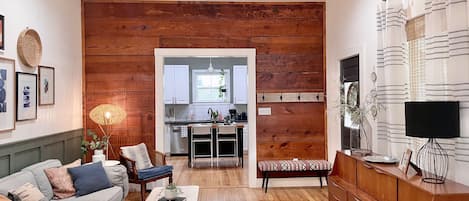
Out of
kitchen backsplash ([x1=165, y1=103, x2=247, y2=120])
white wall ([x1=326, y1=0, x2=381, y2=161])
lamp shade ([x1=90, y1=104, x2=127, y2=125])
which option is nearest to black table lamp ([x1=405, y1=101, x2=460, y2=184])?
white wall ([x1=326, y1=0, x2=381, y2=161])

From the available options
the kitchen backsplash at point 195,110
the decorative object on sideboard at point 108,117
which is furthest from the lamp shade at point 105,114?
the kitchen backsplash at point 195,110

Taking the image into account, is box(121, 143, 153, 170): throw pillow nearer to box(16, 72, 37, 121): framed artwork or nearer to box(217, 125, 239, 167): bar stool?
box(16, 72, 37, 121): framed artwork

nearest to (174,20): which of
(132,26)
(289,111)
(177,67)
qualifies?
(132,26)

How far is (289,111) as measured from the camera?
6.20 metres

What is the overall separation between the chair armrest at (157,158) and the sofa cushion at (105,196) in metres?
1.33

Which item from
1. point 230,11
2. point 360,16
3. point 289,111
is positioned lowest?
point 289,111

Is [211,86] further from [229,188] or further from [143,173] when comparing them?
[143,173]

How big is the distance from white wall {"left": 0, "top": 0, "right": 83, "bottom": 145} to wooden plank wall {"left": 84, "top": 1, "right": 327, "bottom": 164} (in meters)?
0.33

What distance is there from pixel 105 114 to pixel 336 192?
3.58 m

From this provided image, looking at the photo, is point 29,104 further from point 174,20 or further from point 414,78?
point 414,78

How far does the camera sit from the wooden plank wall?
593 centimetres

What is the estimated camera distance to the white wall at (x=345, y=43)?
448 cm

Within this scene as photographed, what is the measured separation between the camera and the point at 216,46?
19.9 feet

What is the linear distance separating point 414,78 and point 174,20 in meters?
3.84
